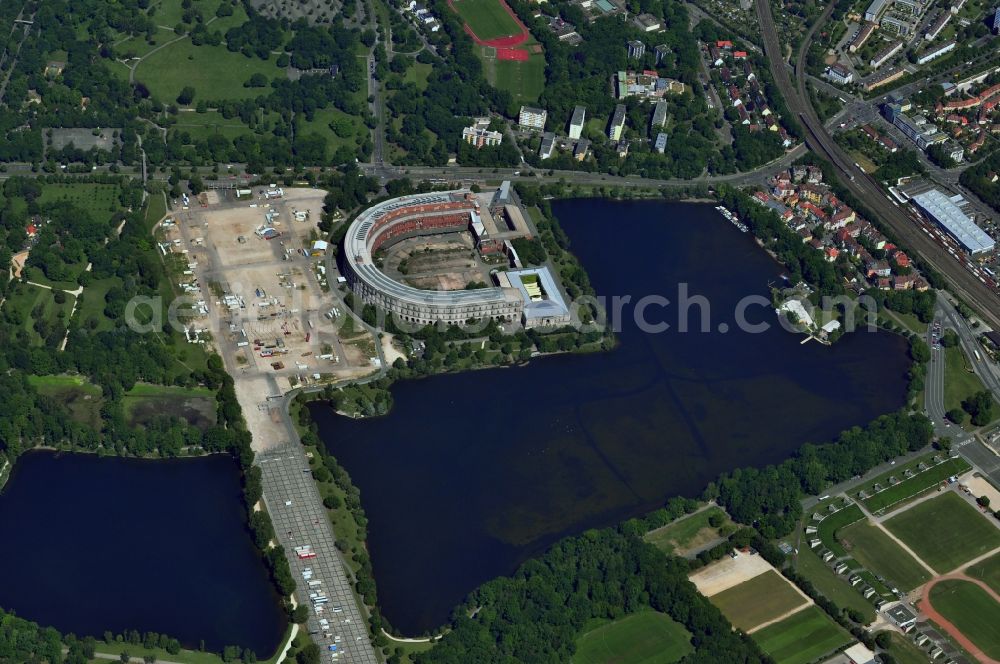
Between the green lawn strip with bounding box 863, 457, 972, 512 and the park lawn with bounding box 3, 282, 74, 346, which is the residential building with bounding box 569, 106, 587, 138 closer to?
the park lawn with bounding box 3, 282, 74, 346

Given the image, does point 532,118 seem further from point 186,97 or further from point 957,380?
point 957,380

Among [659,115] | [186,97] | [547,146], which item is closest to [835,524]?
[547,146]

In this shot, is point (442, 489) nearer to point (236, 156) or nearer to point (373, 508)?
point (373, 508)

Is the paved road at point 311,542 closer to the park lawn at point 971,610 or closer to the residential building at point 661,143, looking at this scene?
the park lawn at point 971,610

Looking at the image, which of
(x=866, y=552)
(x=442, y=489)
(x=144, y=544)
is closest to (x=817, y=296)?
(x=866, y=552)

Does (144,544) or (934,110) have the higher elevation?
(934,110)
